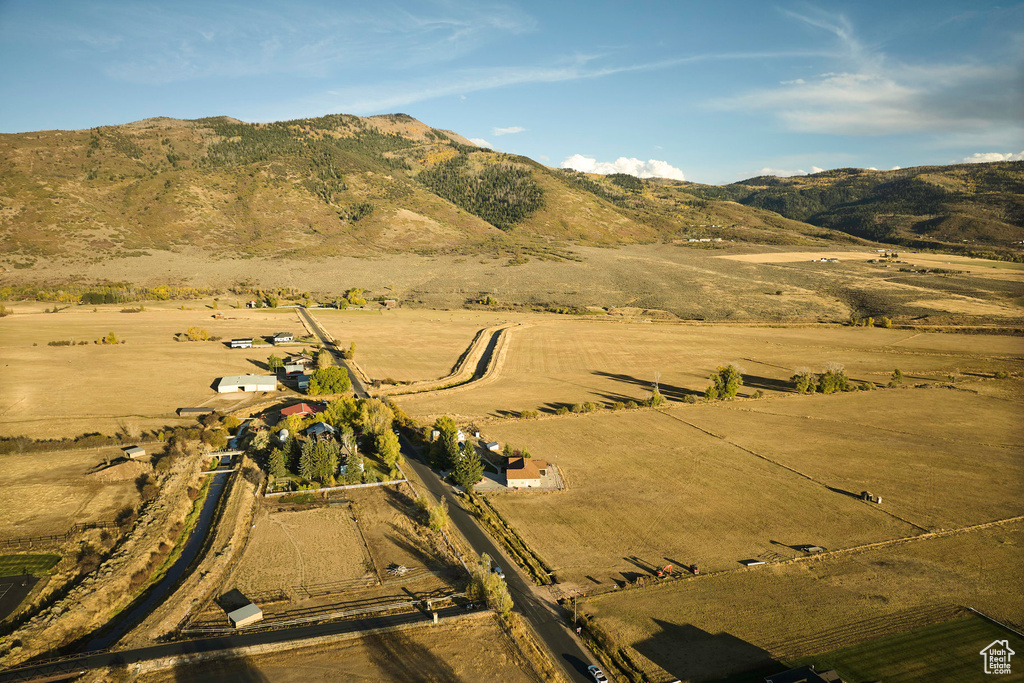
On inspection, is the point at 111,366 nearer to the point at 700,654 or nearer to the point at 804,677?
the point at 700,654

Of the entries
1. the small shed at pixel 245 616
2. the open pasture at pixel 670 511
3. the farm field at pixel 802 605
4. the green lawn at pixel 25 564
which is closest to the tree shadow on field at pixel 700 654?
the farm field at pixel 802 605

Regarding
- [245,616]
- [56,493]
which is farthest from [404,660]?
[56,493]

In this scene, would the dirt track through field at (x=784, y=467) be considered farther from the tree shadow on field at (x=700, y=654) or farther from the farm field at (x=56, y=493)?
the farm field at (x=56, y=493)

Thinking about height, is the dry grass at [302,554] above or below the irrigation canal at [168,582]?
above

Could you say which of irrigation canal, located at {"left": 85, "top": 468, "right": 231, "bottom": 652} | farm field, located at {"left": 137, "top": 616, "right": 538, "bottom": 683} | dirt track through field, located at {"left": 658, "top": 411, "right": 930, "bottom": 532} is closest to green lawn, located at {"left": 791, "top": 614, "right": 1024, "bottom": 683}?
dirt track through field, located at {"left": 658, "top": 411, "right": 930, "bottom": 532}

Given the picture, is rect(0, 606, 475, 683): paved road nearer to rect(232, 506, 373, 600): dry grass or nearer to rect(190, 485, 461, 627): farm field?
rect(190, 485, 461, 627): farm field

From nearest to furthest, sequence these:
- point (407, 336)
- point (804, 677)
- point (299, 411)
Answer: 1. point (804, 677)
2. point (299, 411)
3. point (407, 336)

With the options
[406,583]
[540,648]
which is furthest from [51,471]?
Result: [540,648]
